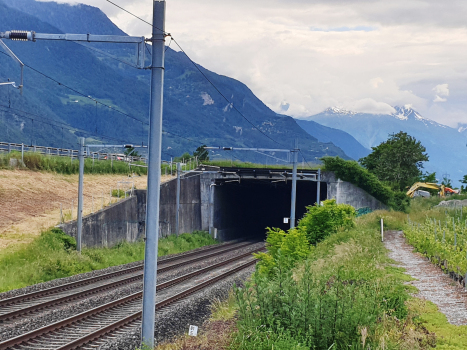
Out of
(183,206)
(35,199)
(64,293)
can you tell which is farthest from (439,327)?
(183,206)

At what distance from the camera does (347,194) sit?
5966cm

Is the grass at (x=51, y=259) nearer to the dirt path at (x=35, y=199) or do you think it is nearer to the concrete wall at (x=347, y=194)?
the dirt path at (x=35, y=199)

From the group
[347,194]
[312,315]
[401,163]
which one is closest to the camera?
[312,315]

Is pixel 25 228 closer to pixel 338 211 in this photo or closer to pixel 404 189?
pixel 338 211

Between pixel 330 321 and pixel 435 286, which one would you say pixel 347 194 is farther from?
pixel 330 321

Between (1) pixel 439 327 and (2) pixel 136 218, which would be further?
(2) pixel 136 218

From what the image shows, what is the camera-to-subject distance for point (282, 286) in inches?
437

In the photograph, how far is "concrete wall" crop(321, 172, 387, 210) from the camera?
5903 cm

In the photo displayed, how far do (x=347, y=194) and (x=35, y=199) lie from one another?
33.0 meters

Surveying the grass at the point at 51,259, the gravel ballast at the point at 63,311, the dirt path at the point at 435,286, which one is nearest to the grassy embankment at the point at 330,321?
the dirt path at the point at 435,286

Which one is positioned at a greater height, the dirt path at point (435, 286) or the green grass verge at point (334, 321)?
the green grass verge at point (334, 321)

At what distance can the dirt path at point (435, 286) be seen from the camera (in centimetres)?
1245

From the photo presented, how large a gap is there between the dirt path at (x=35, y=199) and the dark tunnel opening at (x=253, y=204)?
1186cm

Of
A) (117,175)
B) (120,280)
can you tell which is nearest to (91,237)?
(120,280)
